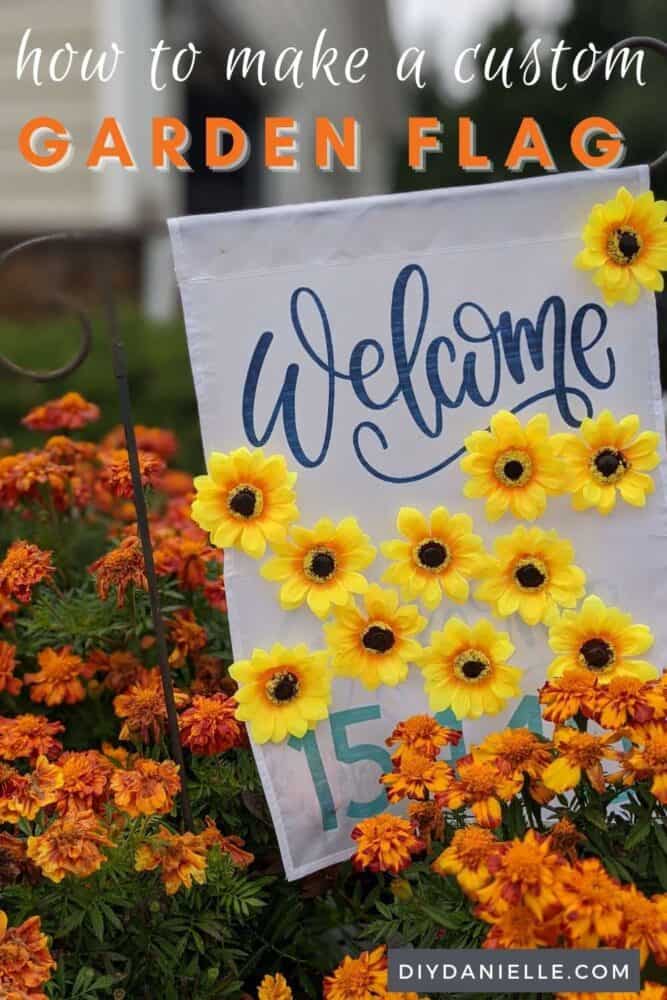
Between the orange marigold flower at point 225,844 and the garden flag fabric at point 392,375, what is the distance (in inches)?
3.2

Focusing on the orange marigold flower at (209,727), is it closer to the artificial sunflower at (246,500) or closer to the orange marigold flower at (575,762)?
the artificial sunflower at (246,500)

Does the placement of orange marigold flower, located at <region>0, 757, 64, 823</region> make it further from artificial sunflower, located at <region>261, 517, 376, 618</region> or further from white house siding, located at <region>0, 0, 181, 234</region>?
white house siding, located at <region>0, 0, 181, 234</region>

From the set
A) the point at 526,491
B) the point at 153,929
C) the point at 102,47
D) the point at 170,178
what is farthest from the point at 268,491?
the point at 170,178

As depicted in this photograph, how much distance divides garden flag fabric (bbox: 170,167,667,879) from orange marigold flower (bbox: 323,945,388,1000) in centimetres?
30

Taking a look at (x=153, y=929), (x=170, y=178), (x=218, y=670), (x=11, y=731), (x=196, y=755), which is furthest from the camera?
(x=170, y=178)

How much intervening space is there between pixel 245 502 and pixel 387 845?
0.53 m

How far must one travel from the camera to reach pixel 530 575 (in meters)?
1.79

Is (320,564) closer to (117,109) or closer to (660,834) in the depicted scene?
(660,834)

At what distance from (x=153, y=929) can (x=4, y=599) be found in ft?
2.38

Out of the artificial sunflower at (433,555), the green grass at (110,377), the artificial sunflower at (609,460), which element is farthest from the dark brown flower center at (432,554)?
the green grass at (110,377)

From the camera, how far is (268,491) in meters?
1.75

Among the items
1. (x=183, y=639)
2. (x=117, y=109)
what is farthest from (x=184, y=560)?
(x=117, y=109)

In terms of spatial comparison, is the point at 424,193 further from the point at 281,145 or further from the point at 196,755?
the point at 196,755

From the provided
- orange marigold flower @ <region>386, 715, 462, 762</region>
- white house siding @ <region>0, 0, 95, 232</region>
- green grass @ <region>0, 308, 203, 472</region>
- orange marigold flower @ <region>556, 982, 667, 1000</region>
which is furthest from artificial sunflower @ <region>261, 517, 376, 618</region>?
white house siding @ <region>0, 0, 95, 232</region>
